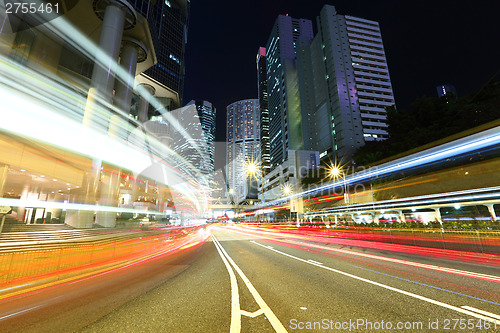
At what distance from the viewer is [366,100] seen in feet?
320

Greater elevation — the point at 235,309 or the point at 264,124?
the point at 264,124

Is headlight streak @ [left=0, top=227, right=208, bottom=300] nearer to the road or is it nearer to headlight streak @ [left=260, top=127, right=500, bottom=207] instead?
the road

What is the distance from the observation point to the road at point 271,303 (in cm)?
361

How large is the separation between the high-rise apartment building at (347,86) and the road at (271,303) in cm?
8845

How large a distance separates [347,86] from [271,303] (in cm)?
11094

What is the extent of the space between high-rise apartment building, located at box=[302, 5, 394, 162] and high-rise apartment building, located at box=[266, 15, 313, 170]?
16741mm

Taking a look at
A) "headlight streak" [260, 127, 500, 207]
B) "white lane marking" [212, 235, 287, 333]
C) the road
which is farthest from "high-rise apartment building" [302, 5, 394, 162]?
"white lane marking" [212, 235, 287, 333]

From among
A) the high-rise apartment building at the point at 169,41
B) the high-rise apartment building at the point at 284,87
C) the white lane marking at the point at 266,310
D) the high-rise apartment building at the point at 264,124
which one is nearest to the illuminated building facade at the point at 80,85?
the white lane marking at the point at 266,310

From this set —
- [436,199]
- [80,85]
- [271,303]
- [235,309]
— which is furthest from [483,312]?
[80,85]

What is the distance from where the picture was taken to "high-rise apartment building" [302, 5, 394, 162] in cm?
9231

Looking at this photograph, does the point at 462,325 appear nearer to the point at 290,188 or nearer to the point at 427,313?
the point at 427,313

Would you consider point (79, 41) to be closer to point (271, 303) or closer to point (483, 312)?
point (271, 303)

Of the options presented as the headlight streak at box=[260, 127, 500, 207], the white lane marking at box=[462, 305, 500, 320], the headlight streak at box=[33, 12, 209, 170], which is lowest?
the white lane marking at box=[462, 305, 500, 320]

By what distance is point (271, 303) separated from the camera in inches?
181
